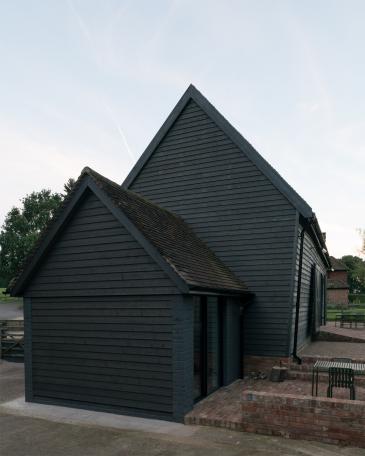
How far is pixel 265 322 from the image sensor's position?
41.5 feet

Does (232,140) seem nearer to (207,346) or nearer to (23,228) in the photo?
(207,346)

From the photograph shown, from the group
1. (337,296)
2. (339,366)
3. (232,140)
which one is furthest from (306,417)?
(337,296)

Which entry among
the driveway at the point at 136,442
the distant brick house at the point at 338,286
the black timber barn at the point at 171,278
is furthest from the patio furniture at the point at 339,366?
the distant brick house at the point at 338,286

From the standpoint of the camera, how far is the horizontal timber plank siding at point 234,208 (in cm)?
1258

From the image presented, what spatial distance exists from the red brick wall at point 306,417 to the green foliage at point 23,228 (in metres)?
56.9

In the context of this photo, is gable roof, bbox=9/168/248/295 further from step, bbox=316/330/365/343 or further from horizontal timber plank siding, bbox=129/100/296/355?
step, bbox=316/330/365/343

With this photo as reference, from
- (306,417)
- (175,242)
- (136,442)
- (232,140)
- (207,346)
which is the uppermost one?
(232,140)

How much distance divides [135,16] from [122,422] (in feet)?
32.4

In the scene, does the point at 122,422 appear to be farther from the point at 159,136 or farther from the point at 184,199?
the point at 159,136

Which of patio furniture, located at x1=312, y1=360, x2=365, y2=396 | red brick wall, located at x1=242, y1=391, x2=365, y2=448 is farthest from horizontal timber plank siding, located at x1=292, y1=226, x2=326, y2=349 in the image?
red brick wall, located at x1=242, y1=391, x2=365, y2=448

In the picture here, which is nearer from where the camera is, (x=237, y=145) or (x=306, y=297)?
(x=237, y=145)

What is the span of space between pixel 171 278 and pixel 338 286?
45569 mm

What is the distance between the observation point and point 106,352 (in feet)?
32.5

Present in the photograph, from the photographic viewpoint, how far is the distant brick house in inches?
1966
